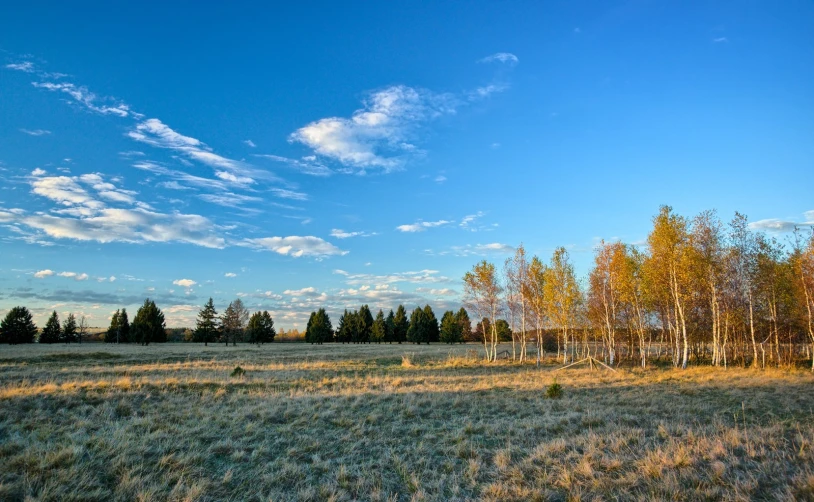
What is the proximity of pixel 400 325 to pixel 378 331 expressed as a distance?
21.4 feet

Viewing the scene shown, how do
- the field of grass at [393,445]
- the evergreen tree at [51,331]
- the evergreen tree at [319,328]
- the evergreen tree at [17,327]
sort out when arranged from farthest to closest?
the evergreen tree at [319,328] < the evergreen tree at [51,331] < the evergreen tree at [17,327] < the field of grass at [393,445]

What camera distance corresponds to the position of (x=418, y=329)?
89.8 meters

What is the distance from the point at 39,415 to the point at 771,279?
39968 millimetres

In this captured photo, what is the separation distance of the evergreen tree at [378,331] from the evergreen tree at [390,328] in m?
0.74

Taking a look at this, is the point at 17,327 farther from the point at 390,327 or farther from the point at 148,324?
the point at 390,327

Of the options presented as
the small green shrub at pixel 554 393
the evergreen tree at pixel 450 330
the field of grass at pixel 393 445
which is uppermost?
the field of grass at pixel 393 445

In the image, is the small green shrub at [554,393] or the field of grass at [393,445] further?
the small green shrub at [554,393]

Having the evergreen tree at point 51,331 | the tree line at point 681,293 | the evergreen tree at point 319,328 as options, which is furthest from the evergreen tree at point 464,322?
the evergreen tree at point 51,331

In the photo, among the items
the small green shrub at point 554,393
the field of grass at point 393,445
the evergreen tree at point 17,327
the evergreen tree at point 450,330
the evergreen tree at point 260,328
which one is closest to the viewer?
the field of grass at point 393,445

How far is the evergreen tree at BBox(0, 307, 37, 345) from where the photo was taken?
67938mm

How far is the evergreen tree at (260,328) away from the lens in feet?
266

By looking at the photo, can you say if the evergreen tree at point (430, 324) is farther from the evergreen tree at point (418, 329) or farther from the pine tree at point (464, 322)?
the pine tree at point (464, 322)

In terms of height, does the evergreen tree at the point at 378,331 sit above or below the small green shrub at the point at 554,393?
below

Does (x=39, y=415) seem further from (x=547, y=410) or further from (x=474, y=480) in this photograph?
(x=547, y=410)
